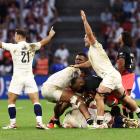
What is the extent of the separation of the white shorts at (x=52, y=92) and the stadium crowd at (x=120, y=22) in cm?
1448

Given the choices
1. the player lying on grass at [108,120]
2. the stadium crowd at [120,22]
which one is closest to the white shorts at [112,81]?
the player lying on grass at [108,120]

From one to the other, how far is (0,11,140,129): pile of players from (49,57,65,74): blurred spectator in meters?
11.7

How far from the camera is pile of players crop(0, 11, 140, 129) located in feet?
50.3

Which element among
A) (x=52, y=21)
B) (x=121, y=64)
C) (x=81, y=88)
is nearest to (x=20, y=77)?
(x=81, y=88)

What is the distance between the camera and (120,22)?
32.2 m

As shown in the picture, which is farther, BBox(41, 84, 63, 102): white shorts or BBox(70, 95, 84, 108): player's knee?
BBox(41, 84, 63, 102): white shorts

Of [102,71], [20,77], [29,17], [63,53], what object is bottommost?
[20,77]

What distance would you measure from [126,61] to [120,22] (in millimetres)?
15783

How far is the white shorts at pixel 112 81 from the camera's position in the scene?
50.6 feet

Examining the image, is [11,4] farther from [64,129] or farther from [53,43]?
[64,129]

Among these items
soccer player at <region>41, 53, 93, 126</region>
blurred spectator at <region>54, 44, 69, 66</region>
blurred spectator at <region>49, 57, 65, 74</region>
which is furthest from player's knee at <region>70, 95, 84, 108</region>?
blurred spectator at <region>54, 44, 69, 66</region>

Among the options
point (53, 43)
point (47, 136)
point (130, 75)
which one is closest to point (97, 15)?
point (53, 43)

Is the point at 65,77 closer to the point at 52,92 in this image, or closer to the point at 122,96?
the point at 52,92

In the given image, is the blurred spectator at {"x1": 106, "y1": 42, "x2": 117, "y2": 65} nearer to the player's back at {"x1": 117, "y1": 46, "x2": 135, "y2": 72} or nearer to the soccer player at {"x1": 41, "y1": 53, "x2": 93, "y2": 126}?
the player's back at {"x1": 117, "y1": 46, "x2": 135, "y2": 72}
